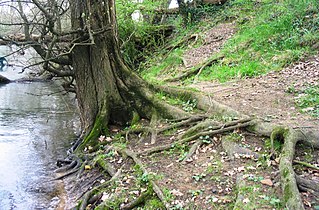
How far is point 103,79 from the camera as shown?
8633 mm

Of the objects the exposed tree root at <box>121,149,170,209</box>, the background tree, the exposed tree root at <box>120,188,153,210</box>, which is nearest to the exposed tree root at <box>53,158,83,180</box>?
the background tree

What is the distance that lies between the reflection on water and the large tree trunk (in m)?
1.07

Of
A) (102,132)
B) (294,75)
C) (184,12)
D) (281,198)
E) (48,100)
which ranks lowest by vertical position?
(48,100)

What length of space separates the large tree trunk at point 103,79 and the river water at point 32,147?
3.73ft

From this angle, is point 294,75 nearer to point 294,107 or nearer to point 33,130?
point 294,107

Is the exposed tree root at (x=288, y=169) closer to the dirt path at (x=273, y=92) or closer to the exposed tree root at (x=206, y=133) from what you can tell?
the dirt path at (x=273, y=92)

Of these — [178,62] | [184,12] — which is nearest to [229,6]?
[184,12]

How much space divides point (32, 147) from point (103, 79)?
10.6 ft

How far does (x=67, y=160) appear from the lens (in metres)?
8.18

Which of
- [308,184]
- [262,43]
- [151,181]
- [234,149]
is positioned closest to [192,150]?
[234,149]

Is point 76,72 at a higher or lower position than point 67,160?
higher

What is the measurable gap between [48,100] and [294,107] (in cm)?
1504

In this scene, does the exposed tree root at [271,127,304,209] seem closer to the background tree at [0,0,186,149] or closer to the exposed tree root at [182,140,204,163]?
the exposed tree root at [182,140,204,163]

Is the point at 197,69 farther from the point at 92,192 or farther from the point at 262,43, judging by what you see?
the point at 92,192
